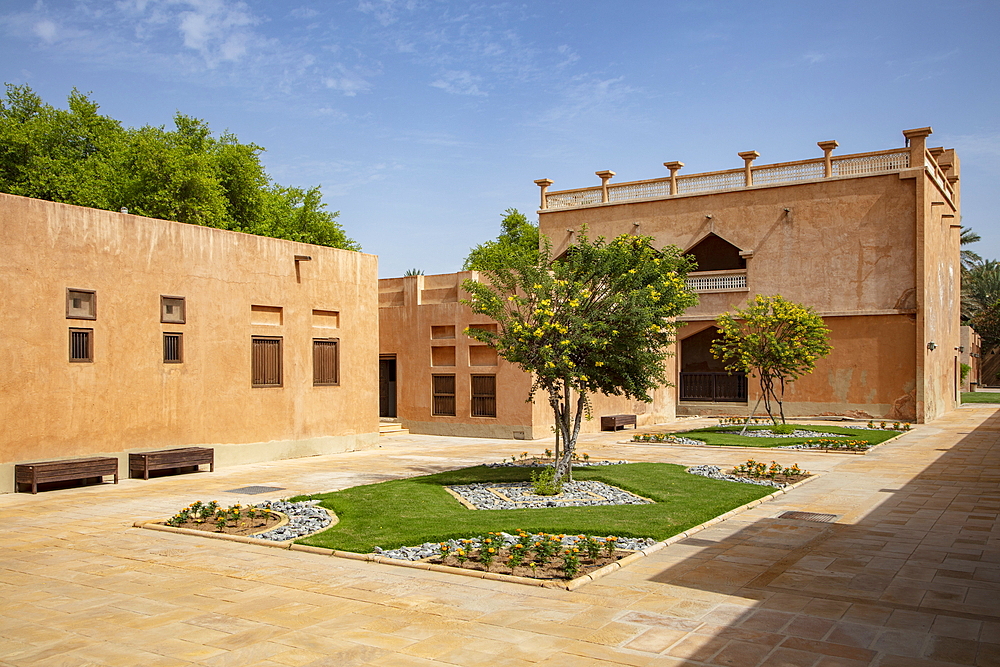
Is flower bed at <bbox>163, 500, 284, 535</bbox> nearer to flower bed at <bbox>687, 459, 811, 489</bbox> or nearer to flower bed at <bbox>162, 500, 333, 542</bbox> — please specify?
flower bed at <bbox>162, 500, 333, 542</bbox>

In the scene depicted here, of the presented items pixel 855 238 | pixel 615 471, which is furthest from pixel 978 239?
pixel 615 471

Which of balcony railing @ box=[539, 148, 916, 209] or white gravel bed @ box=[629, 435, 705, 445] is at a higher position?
balcony railing @ box=[539, 148, 916, 209]

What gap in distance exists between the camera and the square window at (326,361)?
21.3m

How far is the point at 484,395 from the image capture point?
2595cm

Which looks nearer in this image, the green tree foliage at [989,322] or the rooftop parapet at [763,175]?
the rooftop parapet at [763,175]

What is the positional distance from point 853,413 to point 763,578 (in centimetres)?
2607

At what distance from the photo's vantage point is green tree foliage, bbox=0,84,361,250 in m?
34.0

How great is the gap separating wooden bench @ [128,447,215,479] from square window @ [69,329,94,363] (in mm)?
2121

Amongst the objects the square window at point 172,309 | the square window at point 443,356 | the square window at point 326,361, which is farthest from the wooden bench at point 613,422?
the square window at point 172,309

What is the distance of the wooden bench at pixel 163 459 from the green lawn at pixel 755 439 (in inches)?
528

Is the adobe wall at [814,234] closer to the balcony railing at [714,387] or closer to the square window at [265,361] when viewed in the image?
the balcony railing at [714,387]

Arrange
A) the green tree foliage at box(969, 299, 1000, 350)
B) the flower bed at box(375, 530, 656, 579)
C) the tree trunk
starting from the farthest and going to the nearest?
1. the green tree foliage at box(969, 299, 1000, 350)
2. the tree trunk
3. the flower bed at box(375, 530, 656, 579)

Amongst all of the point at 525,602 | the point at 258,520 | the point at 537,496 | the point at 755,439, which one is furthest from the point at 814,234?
the point at 525,602

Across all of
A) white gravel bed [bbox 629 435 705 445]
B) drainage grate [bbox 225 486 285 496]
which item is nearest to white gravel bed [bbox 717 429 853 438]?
white gravel bed [bbox 629 435 705 445]
